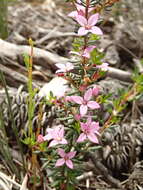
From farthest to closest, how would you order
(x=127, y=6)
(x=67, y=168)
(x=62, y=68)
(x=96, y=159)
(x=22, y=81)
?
(x=127, y=6) < (x=22, y=81) < (x=96, y=159) < (x=67, y=168) < (x=62, y=68)

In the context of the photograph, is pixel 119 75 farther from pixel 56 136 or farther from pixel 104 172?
pixel 56 136

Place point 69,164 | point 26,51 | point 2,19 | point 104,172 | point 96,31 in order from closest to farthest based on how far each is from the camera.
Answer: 1. point 96,31
2. point 69,164
3. point 104,172
4. point 26,51
5. point 2,19

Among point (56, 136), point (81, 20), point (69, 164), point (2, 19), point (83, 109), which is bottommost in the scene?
point (69, 164)

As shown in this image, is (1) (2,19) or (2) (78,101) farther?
(1) (2,19)

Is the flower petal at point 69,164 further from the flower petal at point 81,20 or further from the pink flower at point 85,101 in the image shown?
the flower petal at point 81,20

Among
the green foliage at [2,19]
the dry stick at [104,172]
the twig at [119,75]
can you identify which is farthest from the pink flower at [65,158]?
the green foliage at [2,19]

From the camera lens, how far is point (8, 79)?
2111 mm

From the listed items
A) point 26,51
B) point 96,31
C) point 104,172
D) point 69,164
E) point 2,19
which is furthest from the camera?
point 2,19

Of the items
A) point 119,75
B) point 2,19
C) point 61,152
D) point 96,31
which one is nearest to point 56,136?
point 61,152

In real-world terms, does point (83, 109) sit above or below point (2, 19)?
below

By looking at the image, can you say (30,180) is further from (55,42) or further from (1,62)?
(55,42)

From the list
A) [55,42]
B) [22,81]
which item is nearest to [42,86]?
[22,81]

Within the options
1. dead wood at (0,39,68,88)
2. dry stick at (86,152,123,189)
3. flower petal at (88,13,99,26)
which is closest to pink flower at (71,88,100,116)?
flower petal at (88,13,99,26)

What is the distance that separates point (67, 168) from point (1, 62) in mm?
1062
